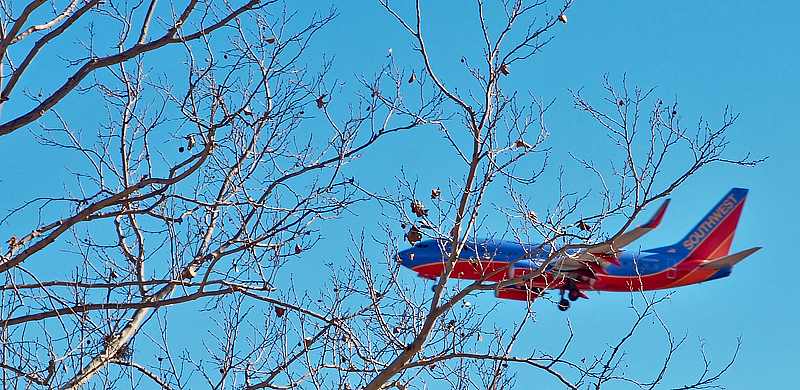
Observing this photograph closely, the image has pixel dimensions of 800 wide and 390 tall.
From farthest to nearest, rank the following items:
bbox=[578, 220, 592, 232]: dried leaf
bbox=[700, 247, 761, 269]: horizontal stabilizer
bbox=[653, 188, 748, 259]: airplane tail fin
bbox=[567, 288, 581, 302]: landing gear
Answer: bbox=[653, 188, 748, 259]: airplane tail fin → bbox=[567, 288, 581, 302]: landing gear → bbox=[700, 247, 761, 269]: horizontal stabilizer → bbox=[578, 220, 592, 232]: dried leaf

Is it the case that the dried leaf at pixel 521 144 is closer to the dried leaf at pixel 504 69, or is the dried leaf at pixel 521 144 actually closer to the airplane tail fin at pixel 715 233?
the dried leaf at pixel 504 69

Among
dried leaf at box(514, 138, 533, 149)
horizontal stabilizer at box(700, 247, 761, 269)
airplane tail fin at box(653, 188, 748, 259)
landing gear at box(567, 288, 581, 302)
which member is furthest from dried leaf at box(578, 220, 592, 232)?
airplane tail fin at box(653, 188, 748, 259)

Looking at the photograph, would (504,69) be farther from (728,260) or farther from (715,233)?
(715,233)

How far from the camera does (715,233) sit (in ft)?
137

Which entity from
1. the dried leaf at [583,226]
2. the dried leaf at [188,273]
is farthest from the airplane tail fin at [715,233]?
the dried leaf at [188,273]

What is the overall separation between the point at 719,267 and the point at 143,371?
35.7 metres

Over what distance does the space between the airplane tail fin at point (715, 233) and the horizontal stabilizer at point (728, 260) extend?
4.70ft

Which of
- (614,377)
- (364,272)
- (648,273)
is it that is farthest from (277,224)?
(648,273)

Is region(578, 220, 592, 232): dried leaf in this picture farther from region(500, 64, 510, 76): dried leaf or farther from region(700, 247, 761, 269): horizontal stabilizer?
region(700, 247, 761, 269): horizontal stabilizer

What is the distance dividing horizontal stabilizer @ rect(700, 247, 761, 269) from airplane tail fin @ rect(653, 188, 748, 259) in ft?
4.70

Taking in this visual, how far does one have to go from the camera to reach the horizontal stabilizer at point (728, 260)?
3544 cm

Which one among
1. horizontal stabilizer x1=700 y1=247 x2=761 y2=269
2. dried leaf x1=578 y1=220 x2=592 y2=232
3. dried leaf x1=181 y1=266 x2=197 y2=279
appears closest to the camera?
dried leaf x1=181 y1=266 x2=197 y2=279

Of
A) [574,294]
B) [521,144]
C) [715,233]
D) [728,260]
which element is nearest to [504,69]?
[521,144]

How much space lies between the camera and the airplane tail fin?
40625 mm
